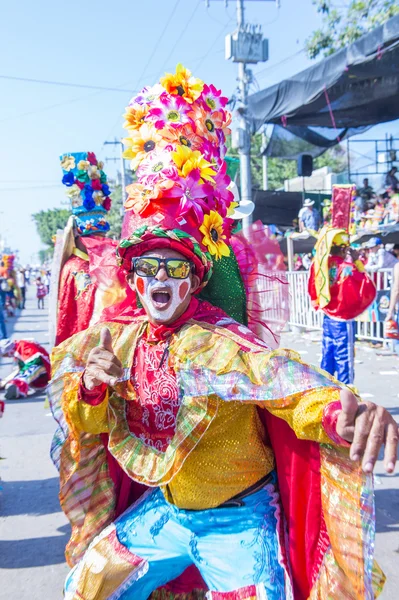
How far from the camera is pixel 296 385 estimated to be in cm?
183

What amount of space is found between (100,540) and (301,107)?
8.55 metres

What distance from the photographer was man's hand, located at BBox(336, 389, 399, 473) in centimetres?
153

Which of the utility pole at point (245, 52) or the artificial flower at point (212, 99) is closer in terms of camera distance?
the artificial flower at point (212, 99)

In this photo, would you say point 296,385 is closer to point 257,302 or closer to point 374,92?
point 257,302

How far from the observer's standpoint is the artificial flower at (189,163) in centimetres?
243

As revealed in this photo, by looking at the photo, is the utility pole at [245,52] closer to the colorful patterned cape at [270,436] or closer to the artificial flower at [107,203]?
the artificial flower at [107,203]

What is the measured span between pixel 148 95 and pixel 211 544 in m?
1.95

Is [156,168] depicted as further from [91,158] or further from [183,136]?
[91,158]

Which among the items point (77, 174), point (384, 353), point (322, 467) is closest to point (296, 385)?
point (322, 467)

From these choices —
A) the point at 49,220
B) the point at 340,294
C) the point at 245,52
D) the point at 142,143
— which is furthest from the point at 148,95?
the point at 49,220

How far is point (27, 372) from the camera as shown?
Answer: 803cm

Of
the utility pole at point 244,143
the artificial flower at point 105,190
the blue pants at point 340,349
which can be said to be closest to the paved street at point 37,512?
the blue pants at point 340,349

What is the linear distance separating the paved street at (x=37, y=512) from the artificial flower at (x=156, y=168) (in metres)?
2.22

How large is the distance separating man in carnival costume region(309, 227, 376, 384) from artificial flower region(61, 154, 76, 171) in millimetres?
2713
